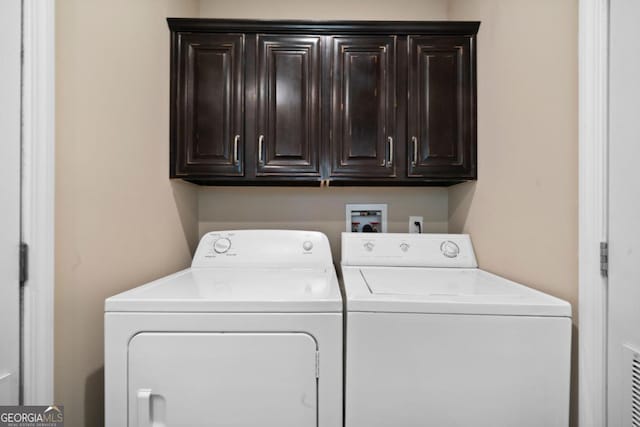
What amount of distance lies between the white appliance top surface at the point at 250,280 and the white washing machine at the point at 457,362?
7.0 inches

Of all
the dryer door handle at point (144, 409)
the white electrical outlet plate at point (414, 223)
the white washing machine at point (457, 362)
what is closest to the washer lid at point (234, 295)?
the white washing machine at point (457, 362)

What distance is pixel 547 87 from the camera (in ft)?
3.57

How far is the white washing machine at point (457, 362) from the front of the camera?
2.90 ft

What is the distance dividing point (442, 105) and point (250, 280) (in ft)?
4.41

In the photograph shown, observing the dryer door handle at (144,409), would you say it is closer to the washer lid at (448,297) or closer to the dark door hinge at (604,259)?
the washer lid at (448,297)

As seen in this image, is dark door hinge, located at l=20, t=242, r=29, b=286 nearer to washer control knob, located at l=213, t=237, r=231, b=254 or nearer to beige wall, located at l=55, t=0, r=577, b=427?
beige wall, located at l=55, t=0, r=577, b=427

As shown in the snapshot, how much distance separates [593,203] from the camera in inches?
35.5

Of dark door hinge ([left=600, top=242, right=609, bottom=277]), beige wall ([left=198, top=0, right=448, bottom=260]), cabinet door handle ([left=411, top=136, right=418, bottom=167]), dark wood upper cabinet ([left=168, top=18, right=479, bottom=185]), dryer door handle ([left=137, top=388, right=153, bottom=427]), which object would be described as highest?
dark wood upper cabinet ([left=168, top=18, right=479, bottom=185])

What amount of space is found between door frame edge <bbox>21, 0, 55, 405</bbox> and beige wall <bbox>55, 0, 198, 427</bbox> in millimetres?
41

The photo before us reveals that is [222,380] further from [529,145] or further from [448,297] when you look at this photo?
[529,145]

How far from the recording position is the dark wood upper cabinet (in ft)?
5.25

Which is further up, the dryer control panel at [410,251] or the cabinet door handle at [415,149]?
the cabinet door handle at [415,149]

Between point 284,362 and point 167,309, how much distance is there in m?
0.40

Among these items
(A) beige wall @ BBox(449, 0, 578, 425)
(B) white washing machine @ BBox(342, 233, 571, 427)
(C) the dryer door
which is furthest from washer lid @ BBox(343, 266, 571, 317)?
(C) the dryer door
